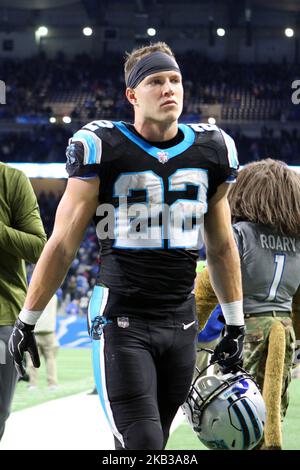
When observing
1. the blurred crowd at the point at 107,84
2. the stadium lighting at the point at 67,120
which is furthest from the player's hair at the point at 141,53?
the stadium lighting at the point at 67,120

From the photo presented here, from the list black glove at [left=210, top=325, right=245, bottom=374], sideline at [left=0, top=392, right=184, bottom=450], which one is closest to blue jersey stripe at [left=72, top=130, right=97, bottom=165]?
black glove at [left=210, top=325, right=245, bottom=374]

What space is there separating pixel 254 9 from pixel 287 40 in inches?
78.4

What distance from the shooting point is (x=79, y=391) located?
33.0 ft

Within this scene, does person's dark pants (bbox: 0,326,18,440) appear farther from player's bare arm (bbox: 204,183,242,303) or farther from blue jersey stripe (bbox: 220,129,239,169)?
blue jersey stripe (bbox: 220,129,239,169)

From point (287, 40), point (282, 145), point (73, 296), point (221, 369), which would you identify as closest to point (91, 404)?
point (221, 369)

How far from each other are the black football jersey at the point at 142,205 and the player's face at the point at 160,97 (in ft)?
0.31

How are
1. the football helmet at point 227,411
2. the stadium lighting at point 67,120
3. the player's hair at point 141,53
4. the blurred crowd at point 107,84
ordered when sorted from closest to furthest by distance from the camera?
the football helmet at point 227,411 < the player's hair at point 141,53 < the stadium lighting at point 67,120 < the blurred crowd at point 107,84

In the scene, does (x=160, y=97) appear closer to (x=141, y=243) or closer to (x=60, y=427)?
(x=141, y=243)

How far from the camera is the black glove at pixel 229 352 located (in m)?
3.36

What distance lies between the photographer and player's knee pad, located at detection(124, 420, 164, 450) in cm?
288

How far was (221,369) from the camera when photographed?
3.41 m

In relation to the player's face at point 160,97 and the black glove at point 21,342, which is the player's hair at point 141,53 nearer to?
the player's face at point 160,97

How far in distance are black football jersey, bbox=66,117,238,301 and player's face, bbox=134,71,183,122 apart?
10cm

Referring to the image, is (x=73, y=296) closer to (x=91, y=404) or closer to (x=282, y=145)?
(x=282, y=145)
